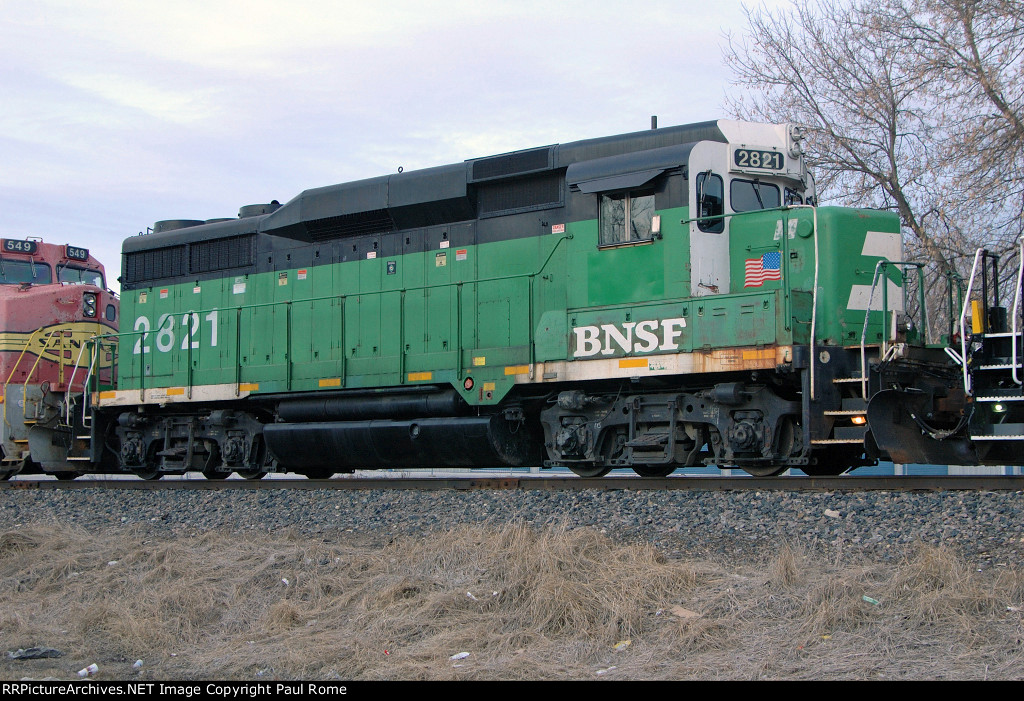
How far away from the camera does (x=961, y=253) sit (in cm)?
1509

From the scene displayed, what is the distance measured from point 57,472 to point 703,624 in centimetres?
1310

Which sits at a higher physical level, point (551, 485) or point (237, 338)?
point (237, 338)

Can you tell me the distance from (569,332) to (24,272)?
1101 centimetres

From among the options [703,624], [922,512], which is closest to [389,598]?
[703,624]

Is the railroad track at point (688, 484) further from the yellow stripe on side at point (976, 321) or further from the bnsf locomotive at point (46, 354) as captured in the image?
the bnsf locomotive at point (46, 354)

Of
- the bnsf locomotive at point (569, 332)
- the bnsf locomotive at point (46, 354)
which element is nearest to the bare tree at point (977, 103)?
the bnsf locomotive at point (569, 332)

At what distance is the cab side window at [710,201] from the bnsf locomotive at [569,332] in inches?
0.9

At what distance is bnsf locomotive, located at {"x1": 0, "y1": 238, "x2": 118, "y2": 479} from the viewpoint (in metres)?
14.6

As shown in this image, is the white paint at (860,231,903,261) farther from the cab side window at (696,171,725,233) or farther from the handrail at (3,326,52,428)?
the handrail at (3,326,52,428)

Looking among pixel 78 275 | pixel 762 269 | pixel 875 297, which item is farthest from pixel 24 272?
pixel 875 297

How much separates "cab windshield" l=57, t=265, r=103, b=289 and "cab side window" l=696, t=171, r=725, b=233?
11.9 metres

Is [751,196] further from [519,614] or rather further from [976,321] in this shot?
[519,614]

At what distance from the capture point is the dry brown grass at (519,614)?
469cm
